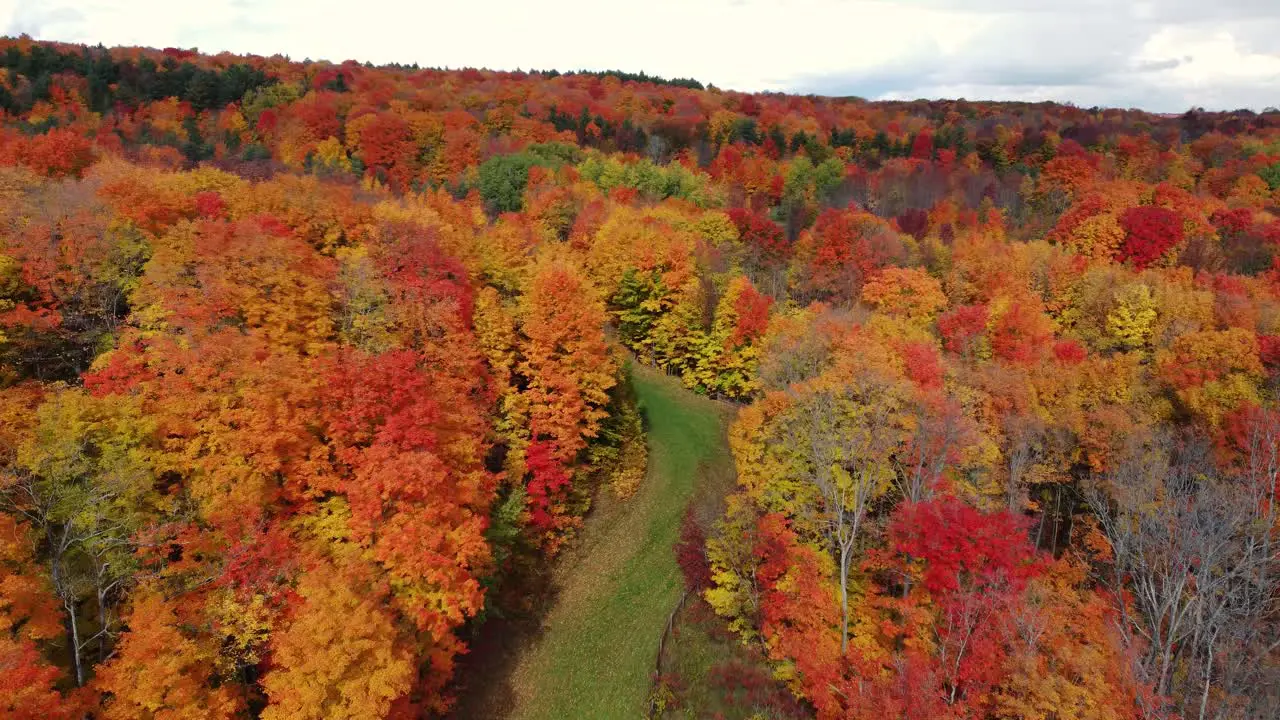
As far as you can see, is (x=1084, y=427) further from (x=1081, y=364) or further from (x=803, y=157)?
(x=803, y=157)

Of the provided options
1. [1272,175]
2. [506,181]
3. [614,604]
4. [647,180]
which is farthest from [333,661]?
[1272,175]

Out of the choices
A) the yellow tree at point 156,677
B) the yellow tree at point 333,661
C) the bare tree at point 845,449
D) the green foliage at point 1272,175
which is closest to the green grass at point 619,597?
the bare tree at point 845,449

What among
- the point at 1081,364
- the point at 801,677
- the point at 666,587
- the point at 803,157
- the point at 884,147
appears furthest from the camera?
the point at 884,147

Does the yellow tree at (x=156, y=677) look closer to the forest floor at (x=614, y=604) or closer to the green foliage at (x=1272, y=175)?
the forest floor at (x=614, y=604)

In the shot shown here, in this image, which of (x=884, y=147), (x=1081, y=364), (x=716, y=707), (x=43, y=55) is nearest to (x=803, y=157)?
(x=884, y=147)

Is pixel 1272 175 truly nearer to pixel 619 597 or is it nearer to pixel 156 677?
pixel 619 597

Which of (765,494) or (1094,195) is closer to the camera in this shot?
(765,494)

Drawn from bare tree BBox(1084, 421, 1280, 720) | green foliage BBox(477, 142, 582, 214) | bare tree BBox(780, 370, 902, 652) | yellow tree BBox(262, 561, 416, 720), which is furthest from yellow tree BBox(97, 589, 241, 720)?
green foliage BBox(477, 142, 582, 214)
